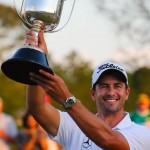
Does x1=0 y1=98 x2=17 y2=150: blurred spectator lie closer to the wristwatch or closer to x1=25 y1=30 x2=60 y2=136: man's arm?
x1=25 y1=30 x2=60 y2=136: man's arm

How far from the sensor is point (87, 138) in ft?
17.1

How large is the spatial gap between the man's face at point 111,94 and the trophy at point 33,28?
66 cm

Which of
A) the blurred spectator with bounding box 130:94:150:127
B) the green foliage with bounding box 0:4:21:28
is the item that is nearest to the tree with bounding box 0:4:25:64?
the green foliage with bounding box 0:4:21:28

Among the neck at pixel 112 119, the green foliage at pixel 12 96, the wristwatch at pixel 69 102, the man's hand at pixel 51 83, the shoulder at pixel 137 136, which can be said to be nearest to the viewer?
the man's hand at pixel 51 83

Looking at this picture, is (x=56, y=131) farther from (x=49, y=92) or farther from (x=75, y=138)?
(x=49, y=92)

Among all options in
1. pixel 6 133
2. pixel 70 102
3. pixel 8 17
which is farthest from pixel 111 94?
pixel 8 17

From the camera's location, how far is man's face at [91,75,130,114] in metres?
5.32

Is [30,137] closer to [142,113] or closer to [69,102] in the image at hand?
[142,113]

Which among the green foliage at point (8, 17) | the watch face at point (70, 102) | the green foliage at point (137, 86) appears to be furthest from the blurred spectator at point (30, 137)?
the green foliage at point (8, 17)

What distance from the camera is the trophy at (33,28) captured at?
4320 millimetres

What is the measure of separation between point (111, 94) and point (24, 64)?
1.13 metres

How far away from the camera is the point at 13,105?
175 ft

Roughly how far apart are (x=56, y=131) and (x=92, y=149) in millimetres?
344

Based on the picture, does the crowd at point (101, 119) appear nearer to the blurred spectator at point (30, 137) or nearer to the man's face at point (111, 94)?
the man's face at point (111, 94)
